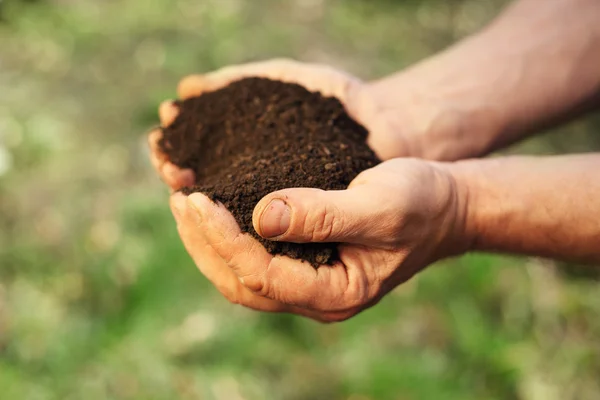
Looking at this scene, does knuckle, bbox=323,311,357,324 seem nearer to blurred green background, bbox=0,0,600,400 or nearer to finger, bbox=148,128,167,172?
finger, bbox=148,128,167,172

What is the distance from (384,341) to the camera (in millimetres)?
2547

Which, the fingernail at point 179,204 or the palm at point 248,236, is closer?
the palm at point 248,236

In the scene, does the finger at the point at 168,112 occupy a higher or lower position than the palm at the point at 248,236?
higher

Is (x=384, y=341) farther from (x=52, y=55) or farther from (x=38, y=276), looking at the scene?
(x=52, y=55)

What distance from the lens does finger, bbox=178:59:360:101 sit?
2045 mm

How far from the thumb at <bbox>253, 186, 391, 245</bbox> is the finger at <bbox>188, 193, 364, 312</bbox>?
7 centimetres

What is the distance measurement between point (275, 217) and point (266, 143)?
50 cm

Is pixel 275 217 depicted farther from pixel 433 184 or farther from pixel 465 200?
pixel 465 200

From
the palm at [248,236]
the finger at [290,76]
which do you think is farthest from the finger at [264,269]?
the finger at [290,76]

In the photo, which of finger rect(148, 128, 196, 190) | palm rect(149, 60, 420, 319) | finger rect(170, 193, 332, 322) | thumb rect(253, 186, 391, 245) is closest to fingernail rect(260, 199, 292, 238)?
thumb rect(253, 186, 391, 245)

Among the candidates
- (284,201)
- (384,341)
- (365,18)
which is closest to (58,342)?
(384,341)

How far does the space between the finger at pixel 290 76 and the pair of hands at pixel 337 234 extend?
0.41 meters

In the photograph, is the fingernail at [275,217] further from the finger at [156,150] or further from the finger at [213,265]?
the finger at [156,150]

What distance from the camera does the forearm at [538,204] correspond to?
1.62m
